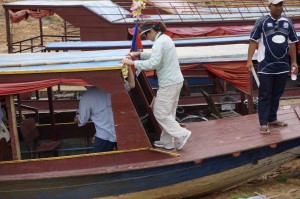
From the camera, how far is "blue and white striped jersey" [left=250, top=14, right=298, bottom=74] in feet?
23.0

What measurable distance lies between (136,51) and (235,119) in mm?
2143

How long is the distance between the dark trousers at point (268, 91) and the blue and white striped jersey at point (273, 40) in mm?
91

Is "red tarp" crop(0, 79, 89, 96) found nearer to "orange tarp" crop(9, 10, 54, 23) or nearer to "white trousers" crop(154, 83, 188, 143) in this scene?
"white trousers" crop(154, 83, 188, 143)

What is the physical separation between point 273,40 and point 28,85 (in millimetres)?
3021

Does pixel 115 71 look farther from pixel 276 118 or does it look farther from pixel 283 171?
pixel 283 171

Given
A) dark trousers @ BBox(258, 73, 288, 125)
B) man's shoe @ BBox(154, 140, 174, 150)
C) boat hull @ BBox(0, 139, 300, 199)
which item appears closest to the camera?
boat hull @ BBox(0, 139, 300, 199)

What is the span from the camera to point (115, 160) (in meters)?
6.43

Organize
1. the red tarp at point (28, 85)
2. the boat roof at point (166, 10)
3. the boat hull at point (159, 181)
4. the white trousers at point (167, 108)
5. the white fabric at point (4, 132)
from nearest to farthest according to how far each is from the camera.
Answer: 1. the red tarp at point (28, 85)
2. the boat hull at point (159, 181)
3. the white trousers at point (167, 108)
4. the white fabric at point (4, 132)
5. the boat roof at point (166, 10)

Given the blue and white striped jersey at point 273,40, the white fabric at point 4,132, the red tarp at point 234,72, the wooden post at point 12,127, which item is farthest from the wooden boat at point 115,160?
the red tarp at point 234,72

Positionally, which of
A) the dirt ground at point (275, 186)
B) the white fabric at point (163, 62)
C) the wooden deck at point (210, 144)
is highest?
the white fabric at point (163, 62)

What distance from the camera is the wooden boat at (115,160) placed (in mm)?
6320

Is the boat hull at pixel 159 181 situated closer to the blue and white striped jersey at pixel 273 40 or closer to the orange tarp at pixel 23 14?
the blue and white striped jersey at pixel 273 40

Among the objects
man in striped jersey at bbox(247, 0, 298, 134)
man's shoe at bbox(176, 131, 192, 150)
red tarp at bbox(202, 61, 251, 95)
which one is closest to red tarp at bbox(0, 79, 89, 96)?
man's shoe at bbox(176, 131, 192, 150)

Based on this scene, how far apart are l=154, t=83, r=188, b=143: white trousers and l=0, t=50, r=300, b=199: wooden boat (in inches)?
9.1
